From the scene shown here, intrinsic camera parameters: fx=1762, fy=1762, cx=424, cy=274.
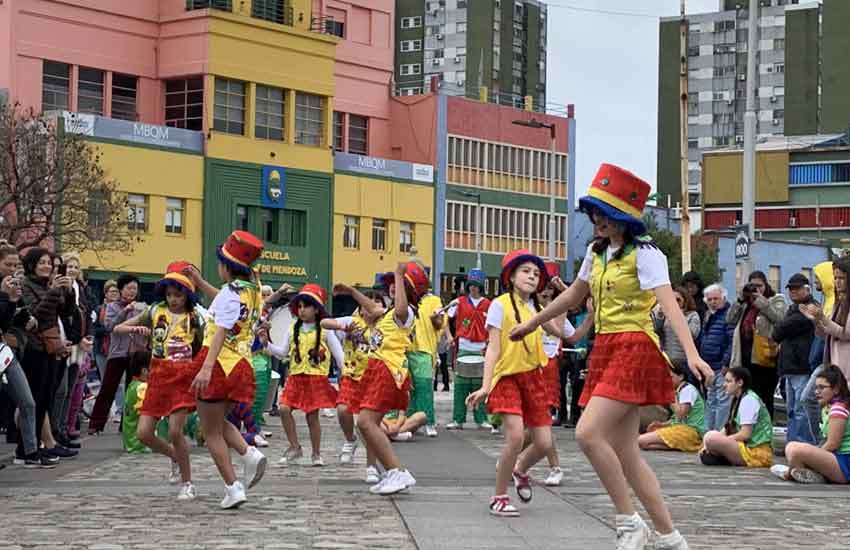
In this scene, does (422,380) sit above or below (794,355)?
below

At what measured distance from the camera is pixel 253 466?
12.1 metres

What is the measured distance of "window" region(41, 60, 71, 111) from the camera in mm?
62812

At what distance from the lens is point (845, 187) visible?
103m

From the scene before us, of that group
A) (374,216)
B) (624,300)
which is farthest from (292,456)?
(374,216)

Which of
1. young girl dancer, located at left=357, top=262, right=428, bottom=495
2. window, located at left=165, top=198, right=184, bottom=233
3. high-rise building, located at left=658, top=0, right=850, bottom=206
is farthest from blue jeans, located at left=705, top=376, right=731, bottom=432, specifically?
high-rise building, located at left=658, top=0, right=850, bottom=206

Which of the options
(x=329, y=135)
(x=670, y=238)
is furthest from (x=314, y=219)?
(x=670, y=238)

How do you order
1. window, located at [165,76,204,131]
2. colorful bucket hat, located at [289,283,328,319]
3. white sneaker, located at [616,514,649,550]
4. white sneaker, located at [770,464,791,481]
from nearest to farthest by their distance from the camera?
white sneaker, located at [616,514,649,550]
white sneaker, located at [770,464,791,481]
colorful bucket hat, located at [289,283,328,319]
window, located at [165,76,204,131]

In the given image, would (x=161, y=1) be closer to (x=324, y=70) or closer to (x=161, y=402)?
(x=324, y=70)

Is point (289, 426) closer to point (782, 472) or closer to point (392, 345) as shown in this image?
point (392, 345)

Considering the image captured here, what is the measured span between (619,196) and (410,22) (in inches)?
4853

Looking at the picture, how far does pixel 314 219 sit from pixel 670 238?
994 inches

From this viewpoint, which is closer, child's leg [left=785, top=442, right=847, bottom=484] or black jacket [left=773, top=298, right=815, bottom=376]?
child's leg [left=785, top=442, right=847, bottom=484]

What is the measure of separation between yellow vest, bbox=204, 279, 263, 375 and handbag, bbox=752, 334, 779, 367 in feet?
27.3

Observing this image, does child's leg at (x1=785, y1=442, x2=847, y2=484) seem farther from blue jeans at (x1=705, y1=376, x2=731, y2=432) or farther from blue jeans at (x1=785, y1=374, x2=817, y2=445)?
blue jeans at (x1=705, y1=376, x2=731, y2=432)
